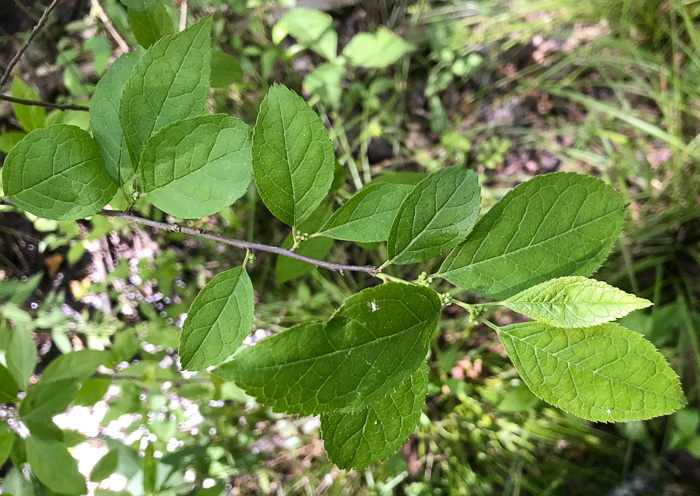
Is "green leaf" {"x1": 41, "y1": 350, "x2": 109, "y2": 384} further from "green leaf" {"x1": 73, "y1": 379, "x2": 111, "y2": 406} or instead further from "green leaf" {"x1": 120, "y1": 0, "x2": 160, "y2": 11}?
"green leaf" {"x1": 120, "y1": 0, "x2": 160, "y2": 11}

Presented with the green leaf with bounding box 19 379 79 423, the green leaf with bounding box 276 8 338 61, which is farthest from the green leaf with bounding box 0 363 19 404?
the green leaf with bounding box 276 8 338 61

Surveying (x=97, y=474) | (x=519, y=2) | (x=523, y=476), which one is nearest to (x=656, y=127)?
(x=519, y=2)

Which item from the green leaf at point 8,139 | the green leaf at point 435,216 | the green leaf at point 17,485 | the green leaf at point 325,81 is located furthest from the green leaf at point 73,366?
the green leaf at point 325,81

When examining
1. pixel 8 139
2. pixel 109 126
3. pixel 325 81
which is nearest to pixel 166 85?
pixel 109 126

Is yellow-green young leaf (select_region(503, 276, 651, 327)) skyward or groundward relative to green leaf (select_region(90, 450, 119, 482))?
skyward

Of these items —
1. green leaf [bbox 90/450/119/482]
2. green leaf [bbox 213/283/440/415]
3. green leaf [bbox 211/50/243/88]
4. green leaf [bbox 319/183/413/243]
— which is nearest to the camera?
green leaf [bbox 213/283/440/415]

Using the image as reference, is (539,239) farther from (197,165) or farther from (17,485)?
(17,485)
